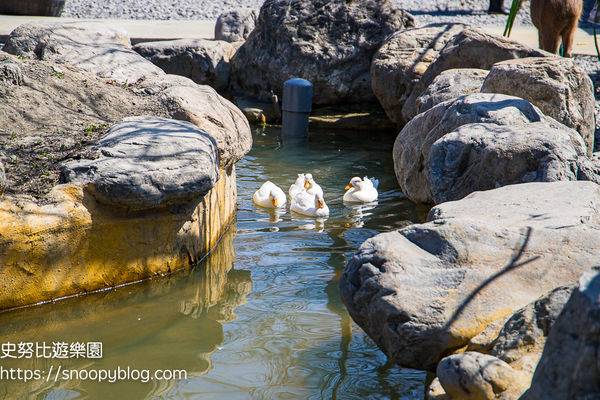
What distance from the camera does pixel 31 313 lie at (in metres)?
4.00

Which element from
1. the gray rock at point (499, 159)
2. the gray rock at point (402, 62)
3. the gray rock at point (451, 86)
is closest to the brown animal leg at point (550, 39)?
the gray rock at point (402, 62)

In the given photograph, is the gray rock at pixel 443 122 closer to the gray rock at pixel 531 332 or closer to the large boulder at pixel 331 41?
the gray rock at pixel 531 332

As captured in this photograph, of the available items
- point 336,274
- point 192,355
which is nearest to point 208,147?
point 336,274

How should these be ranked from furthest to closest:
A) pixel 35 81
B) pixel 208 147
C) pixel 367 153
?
pixel 367 153 → pixel 35 81 → pixel 208 147

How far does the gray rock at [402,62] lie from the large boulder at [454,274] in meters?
6.28

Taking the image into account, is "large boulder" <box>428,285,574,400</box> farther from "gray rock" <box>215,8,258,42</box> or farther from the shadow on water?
"gray rock" <box>215,8,258,42</box>

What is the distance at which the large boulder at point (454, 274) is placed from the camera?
2.99 metres

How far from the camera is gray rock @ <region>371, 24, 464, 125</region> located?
936 cm

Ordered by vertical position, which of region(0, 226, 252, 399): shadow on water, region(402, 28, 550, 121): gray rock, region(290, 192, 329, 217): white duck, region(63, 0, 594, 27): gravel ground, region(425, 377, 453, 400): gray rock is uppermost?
region(63, 0, 594, 27): gravel ground

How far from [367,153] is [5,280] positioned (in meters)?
6.42

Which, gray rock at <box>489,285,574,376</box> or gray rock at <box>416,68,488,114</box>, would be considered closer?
gray rock at <box>489,285,574,376</box>

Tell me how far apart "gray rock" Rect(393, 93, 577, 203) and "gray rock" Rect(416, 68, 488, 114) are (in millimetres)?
824

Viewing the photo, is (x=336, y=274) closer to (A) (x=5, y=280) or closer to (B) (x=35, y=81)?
(A) (x=5, y=280)

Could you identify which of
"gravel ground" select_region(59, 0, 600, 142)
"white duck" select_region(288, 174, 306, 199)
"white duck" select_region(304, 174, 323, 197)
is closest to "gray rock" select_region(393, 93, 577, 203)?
"white duck" select_region(304, 174, 323, 197)
